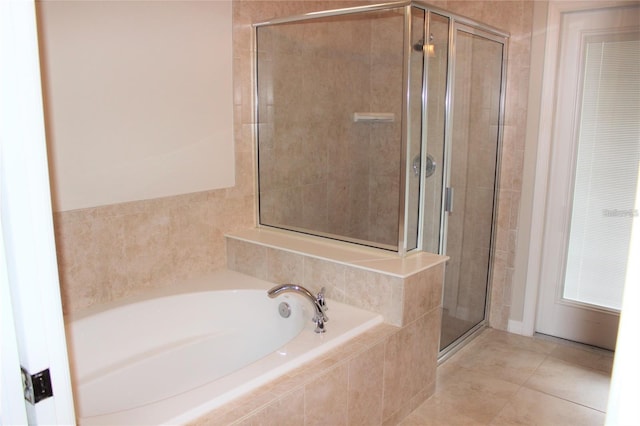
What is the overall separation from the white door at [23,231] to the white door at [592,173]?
9.57ft

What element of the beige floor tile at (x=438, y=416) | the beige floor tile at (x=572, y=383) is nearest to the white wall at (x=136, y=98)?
the beige floor tile at (x=438, y=416)

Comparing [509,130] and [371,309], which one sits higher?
[509,130]

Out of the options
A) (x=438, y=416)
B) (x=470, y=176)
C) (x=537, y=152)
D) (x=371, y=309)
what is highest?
(x=537, y=152)

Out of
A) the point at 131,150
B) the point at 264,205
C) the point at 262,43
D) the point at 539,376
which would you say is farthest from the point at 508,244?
the point at 131,150

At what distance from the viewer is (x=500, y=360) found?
2934mm

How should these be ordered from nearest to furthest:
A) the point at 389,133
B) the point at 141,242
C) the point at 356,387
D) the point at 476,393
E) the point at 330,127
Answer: the point at 356,387 < the point at 141,242 < the point at 476,393 < the point at 389,133 < the point at 330,127

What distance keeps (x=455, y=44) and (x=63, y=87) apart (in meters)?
1.92

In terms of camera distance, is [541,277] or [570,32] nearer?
[570,32]

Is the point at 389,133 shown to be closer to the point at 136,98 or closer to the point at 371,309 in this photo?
the point at 371,309

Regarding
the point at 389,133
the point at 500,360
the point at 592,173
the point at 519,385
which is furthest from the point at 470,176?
the point at 519,385

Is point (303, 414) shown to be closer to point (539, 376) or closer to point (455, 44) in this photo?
point (539, 376)

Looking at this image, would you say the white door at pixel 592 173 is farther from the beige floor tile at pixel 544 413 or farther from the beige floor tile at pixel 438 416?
the beige floor tile at pixel 438 416

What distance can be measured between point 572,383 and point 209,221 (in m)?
2.16

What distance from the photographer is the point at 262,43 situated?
112 inches
